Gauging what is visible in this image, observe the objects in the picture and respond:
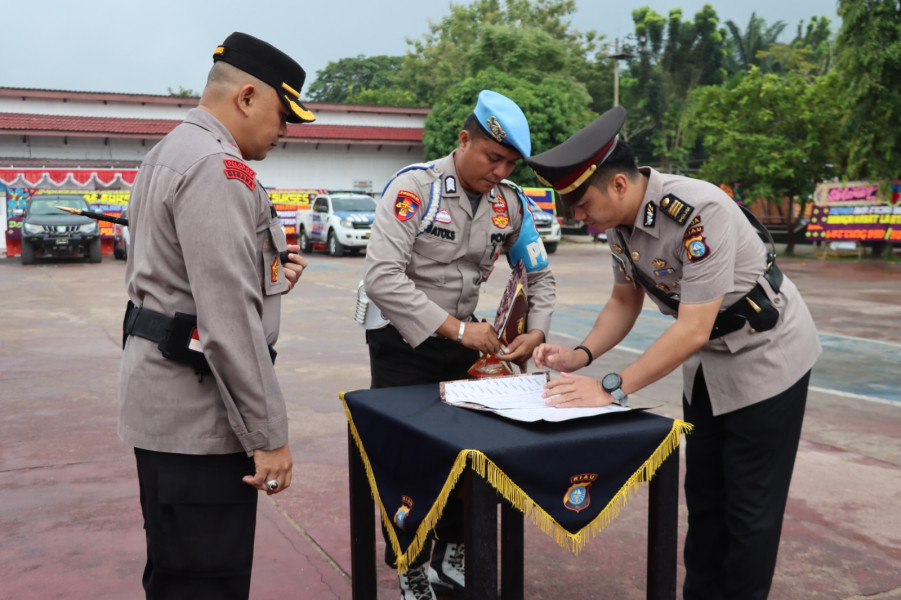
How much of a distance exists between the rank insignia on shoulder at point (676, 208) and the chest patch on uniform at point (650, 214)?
0.03m

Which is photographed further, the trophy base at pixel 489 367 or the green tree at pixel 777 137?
the green tree at pixel 777 137

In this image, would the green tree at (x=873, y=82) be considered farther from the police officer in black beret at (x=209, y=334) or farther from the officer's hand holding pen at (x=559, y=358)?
the police officer in black beret at (x=209, y=334)

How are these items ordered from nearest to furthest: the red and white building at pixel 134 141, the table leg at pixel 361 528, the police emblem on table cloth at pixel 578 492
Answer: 1. the police emblem on table cloth at pixel 578 492
2. the table leg at pixel 361 528
3. the red and white building at pixel 134 141

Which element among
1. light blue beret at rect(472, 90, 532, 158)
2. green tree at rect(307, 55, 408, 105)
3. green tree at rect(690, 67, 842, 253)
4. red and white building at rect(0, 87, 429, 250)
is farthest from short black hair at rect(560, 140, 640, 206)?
green tree at rect(307, 55, 408, 105)

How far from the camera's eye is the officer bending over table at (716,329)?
2.29 meters

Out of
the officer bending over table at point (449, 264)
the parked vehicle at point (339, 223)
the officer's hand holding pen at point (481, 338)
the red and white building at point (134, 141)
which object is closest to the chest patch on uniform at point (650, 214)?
the officer bending over table at point (449, 264)

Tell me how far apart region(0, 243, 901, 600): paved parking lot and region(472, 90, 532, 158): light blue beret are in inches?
63.3

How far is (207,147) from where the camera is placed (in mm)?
1902

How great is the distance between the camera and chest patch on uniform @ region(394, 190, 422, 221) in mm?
2855

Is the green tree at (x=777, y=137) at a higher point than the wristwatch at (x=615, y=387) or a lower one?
higher

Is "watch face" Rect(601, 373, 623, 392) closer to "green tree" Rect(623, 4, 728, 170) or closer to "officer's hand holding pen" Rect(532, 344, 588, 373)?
"officer's hand holding pen" Rect(532, 344, 588, 373)

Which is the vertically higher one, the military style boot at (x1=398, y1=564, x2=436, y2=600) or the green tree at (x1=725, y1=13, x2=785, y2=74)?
the green tree at (x1=725, y1=13, x2=785, y2=74)

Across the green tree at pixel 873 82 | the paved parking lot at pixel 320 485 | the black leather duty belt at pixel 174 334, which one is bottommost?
the paved parking lot at pixel 320 485

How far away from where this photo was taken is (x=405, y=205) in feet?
9.39
